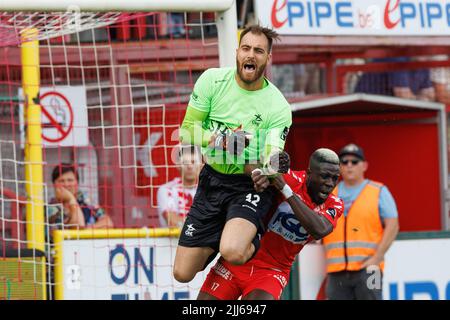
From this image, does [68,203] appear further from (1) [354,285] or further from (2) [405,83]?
(2) [405,83]

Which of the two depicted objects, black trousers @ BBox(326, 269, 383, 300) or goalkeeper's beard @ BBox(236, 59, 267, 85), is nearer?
goalkeeper's beard @ BBox(236, 59, 267, 85)

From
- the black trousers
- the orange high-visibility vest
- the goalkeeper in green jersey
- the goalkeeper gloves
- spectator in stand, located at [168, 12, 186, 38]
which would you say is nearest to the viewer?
the goalkeeper gloves

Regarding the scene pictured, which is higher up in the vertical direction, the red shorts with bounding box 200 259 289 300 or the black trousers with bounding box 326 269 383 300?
the red shorts with bounding box 200 259 289 300

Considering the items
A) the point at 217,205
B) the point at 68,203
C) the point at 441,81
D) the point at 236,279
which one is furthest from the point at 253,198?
the point at 441,81

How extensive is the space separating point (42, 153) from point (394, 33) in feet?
12.2

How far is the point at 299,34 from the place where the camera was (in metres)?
12.4

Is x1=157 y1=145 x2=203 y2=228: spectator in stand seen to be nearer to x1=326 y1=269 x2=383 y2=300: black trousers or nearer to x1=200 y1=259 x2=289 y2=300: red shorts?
x1=326 y1=269 x2=383 y2=300: black trousers

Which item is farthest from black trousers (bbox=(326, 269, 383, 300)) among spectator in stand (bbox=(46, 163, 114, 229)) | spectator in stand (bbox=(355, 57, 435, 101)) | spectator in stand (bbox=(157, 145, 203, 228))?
spectator in stand (bbox=(355, 57, 435, 101))

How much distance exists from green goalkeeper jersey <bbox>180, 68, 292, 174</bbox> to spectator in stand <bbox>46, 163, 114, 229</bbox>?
301 cm

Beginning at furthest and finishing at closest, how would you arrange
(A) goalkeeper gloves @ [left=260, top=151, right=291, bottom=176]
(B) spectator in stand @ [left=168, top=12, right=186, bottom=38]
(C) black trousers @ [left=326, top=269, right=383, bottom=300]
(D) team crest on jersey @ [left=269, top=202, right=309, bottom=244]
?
(B) spectator in stand @ [left=168, top=12, right=186, bottom=38], (C) black trousers @ [left=326, top=269, right=383, bottom=300], (D) team crest on jersey @ [left=269, top=202, right=309, bottom=244], (A) goalkeeper gloves @ [left=260, top=151, right=291, bottom=176]

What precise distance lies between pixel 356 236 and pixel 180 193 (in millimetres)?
1673

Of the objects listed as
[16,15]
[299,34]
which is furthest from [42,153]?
[299,34]

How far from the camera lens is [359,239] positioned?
38.5 ft

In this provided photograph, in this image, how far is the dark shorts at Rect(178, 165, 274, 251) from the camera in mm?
8828
